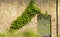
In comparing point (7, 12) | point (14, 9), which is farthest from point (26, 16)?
point (7, 12)

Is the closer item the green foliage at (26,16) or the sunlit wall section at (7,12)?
the sunlit wall section at (7,12)

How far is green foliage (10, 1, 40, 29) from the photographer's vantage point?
17.2 meters

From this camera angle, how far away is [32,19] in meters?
17.3

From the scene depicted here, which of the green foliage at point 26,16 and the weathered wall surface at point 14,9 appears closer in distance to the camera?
the weathered wall surface at point 14,9

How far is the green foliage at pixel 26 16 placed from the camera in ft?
56.6

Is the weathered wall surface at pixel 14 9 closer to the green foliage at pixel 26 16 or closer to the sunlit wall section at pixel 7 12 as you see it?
the sunlit wall section at pixel 7 12

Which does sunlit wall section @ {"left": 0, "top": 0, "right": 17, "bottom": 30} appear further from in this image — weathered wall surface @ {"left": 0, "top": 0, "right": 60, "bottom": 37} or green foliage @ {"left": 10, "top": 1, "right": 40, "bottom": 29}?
green foliage @ {"left": 10, "top": 1, "right": 40, "bottom": 29}

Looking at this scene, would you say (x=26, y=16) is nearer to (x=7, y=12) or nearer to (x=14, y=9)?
(x=14, y=9)

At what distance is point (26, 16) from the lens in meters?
17.4

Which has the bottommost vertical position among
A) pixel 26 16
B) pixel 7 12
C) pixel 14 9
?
pixel 26 16

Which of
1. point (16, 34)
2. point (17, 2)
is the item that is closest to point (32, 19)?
point (17, 2)

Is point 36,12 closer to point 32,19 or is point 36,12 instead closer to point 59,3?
point 32,19

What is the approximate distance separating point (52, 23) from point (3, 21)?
10.4ft

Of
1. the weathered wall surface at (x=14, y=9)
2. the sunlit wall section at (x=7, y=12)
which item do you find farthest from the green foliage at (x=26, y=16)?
the sunlit wall section at (x=7, y=12)
